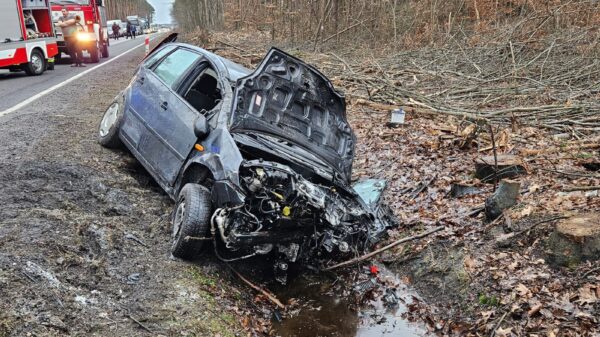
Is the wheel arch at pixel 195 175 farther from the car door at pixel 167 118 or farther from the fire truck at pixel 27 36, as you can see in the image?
→ the fire truck at pixel 27 36

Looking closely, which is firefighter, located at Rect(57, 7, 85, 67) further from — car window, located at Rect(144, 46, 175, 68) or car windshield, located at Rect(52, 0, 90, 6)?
car window, located at Rect(144, 46, 175, 68)

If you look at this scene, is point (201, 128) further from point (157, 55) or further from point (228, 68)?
point (157, 55)

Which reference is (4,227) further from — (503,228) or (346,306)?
(503,228)

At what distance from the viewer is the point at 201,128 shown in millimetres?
4918

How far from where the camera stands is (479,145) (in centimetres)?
761

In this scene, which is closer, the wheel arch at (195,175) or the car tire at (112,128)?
the wheel arch at (195,175)

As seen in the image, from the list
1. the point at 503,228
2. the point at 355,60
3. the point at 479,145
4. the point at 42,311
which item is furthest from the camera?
the point at 355,60

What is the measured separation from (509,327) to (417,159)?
3.93m

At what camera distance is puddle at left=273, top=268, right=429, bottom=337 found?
14.2 feet

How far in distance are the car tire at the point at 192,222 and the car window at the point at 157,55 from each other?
8.87 feet

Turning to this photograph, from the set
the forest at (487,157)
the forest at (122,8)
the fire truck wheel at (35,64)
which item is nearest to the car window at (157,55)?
the forest at (487,157)

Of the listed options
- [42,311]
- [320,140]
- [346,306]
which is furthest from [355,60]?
[42,311]

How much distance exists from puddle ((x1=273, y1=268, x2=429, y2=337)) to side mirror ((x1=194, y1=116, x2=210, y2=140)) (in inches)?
68.7

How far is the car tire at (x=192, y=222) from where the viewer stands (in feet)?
14.7
